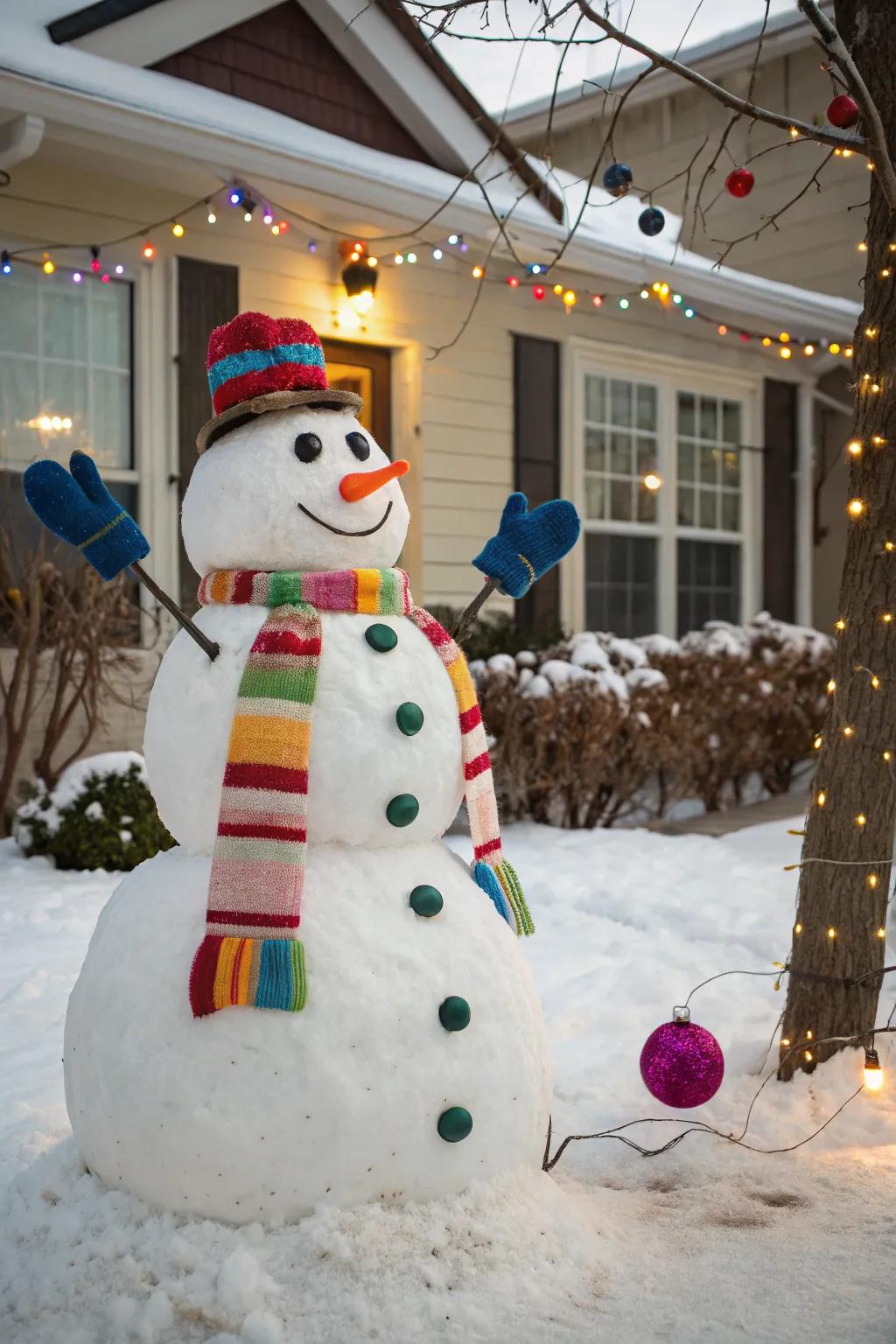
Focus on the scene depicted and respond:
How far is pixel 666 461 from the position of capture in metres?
10.0

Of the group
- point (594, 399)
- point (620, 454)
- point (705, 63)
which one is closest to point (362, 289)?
point (594, 399)

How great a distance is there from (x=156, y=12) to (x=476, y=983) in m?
5.85

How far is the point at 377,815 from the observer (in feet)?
7.76

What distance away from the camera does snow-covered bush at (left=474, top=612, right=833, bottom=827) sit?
6879 millimetres

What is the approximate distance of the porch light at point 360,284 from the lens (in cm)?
742

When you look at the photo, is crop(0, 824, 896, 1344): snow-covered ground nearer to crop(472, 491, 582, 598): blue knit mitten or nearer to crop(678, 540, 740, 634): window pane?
crop(472, 491, 582, 598): blue knit mitten

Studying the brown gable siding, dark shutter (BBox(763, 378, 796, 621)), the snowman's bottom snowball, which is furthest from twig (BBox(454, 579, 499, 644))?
dark shutter (BBox(763, 378, 796, 621))

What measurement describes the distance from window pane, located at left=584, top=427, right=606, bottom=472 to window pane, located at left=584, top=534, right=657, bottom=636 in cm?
54

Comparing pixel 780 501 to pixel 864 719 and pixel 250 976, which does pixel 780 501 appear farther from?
Answer: pixel 250 976

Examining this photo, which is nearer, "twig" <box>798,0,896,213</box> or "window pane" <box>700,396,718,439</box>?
"twig" <box>798,0,896,213</box>

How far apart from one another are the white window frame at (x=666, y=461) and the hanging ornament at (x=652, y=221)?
16.5ft

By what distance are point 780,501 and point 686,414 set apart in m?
1.39

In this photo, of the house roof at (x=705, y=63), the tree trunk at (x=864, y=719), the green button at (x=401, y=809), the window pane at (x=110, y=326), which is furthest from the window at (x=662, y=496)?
the green button at (x=401, y=809)

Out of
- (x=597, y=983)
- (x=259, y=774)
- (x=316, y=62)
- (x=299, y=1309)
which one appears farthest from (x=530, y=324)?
(x=299, y=1309)
